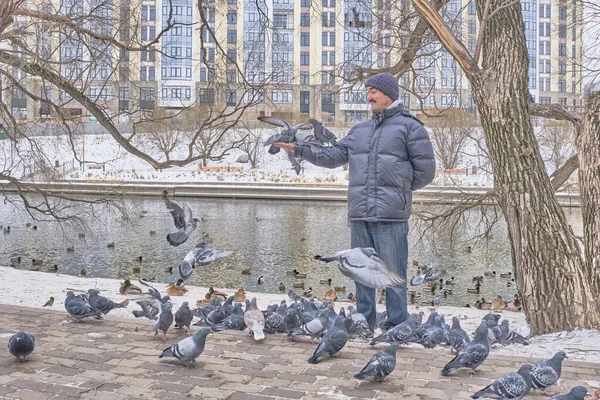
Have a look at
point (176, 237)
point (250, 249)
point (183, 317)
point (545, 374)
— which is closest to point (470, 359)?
point (545, 374)

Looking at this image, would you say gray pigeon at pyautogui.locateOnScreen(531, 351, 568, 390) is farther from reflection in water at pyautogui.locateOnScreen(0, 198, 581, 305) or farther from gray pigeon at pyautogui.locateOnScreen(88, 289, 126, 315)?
reflection in water at pyautogui.locateOnScreen(0, 198, 581, 305)

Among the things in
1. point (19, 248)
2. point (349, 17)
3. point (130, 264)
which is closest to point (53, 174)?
point (130, 264)

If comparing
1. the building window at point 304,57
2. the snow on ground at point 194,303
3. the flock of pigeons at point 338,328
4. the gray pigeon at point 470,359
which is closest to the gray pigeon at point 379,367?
the flock of pigeons at point 338,328

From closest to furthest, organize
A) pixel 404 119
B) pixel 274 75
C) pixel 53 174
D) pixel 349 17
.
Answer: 1. pixel 404 119
2. pixel 274 75
3. pixel 53 174
4. pixel 349 17

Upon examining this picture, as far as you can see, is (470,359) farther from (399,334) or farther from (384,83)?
(384,83)

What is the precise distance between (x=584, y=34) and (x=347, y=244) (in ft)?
28.6

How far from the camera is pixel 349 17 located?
462 inches

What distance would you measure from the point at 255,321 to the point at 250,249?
1213cm

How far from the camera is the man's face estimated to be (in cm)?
501

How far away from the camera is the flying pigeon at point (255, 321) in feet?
16.3

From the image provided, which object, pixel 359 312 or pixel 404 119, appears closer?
pixel 404 119

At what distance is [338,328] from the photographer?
14.9 feet

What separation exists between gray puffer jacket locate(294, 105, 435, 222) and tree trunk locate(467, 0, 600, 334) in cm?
197

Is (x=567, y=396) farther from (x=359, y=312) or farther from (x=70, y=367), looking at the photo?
(x=70, y=367)
